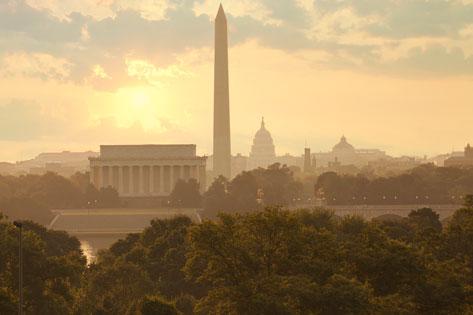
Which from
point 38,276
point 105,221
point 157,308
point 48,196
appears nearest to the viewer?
point 157,308

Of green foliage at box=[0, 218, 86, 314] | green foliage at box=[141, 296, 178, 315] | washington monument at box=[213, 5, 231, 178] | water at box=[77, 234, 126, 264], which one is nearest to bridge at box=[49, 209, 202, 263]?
water at box=[77, 234, 126, 264]

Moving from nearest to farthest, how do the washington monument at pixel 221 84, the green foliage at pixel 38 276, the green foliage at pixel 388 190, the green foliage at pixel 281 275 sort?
the green foliage at pixel 281 275, the green foliage at pixel 38 276, the green foliage at pixel 388 190, the washington monument at pixel 221 84

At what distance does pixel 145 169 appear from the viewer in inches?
6275

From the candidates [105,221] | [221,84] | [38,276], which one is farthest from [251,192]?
[38,276]

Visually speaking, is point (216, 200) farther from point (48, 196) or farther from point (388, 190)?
point (48, 196)

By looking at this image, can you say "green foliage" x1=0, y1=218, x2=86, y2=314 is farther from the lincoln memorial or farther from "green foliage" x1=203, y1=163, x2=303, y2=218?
the lincoln memorial

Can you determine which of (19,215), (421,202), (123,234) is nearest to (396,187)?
(421,202)

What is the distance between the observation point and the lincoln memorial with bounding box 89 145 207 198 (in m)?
159

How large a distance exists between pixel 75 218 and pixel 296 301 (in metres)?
88.4

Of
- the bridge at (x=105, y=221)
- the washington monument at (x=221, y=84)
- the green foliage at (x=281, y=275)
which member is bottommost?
the green foliage at (x=281, y=275)

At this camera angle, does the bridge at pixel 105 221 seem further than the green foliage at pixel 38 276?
Yes

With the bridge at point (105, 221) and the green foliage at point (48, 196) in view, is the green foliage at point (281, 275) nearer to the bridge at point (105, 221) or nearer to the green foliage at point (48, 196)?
the bridge at point (105, 221)

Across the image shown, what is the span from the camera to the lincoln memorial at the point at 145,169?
15900cm

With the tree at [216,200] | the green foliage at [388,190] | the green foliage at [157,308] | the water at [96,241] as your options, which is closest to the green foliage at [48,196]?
the water at [96,241]
